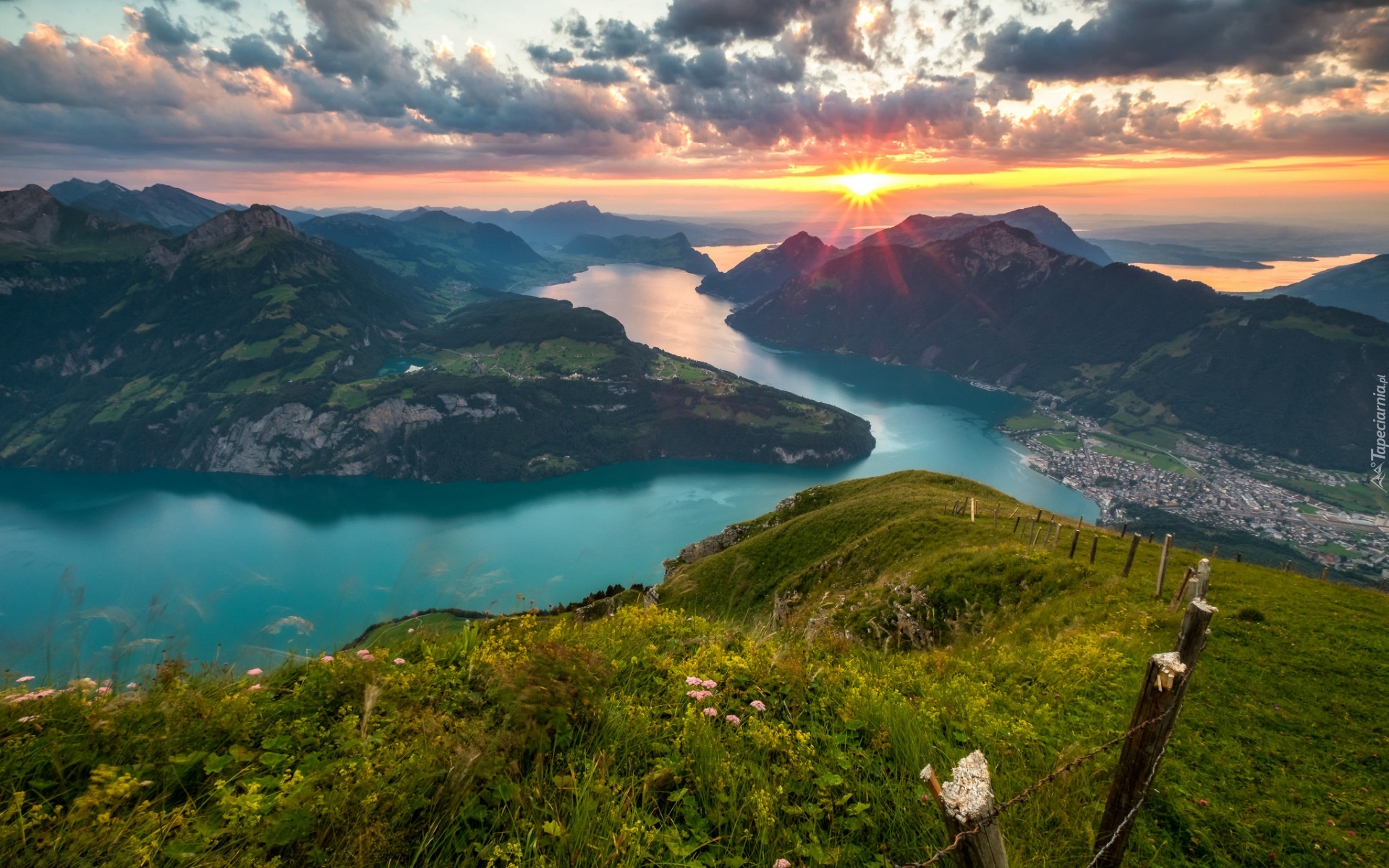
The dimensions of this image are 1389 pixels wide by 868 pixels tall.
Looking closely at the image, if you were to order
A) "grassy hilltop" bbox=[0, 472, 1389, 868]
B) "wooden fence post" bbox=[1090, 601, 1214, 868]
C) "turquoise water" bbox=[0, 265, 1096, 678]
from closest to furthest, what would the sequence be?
"grassy hilltop" bbox=[0, 472, 1389, 868] < "wooden fence post" bbox=[1090, 601, 1214, 868] < "turquoise water" bbox=[0, 265, 1096, 678]

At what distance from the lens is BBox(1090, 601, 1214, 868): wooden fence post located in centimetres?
477

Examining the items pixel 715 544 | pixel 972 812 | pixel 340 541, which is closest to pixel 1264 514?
pixel 715 544

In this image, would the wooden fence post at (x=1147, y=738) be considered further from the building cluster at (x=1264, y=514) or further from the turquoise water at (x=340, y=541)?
the building cluster at (x=1264, y=514)

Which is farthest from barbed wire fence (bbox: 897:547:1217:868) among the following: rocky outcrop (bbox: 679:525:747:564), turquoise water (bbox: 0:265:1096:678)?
turquoise water (bbox: 0:265:1096:678)

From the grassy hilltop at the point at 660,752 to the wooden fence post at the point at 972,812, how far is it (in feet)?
6.66

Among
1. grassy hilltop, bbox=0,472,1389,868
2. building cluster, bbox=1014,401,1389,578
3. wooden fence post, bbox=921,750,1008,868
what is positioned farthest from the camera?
building cluster, bbox=1014,401,1389,578

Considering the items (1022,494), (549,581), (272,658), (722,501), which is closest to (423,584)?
(549,581)

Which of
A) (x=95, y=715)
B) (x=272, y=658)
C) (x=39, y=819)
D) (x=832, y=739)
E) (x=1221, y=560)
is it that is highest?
(x=39, y=819)

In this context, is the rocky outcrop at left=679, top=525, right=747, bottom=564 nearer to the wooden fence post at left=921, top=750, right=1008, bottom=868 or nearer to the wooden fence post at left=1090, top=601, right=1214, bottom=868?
the wooden fence post at left=1090, top=601, right=1214, bottom=868

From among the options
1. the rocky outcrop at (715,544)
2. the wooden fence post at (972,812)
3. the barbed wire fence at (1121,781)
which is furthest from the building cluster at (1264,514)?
the wooden fence post at (972,812)

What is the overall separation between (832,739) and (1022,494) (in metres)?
188

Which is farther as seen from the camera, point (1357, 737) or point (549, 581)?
point (549, 581)

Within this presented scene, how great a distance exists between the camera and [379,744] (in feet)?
17.9

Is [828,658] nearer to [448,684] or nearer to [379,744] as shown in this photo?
[448,684]
